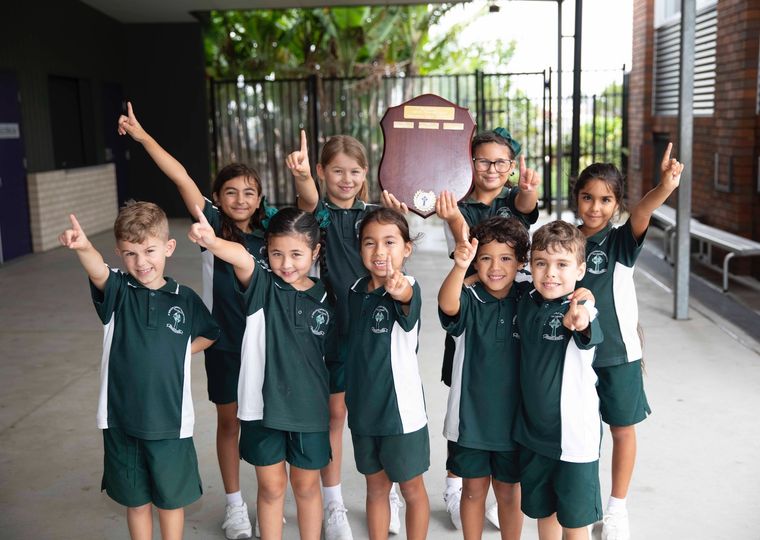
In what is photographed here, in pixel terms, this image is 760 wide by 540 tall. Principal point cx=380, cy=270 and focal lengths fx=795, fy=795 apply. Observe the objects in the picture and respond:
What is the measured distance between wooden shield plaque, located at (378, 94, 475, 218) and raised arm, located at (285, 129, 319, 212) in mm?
305

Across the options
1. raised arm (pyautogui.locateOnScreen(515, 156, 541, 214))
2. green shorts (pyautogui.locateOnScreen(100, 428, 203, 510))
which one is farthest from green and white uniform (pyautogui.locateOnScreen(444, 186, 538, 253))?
green shorts (pyautogui.locateOnScreen(100, 428, 203, 510))

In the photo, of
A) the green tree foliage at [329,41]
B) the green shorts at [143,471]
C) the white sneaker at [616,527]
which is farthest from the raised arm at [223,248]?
the green tree foliage at [329,41]

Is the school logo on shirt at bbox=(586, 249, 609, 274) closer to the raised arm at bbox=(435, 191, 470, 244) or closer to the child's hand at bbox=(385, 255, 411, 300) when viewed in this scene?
the raised arm at bbox=(435, 191, 470, 244)

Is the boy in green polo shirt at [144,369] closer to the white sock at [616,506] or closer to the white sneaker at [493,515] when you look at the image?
the white sneaker at [493,515]

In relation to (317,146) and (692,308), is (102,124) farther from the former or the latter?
(692,308)

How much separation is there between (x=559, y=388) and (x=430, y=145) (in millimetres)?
805

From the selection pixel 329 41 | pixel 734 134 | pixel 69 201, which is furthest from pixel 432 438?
pixel 329 41

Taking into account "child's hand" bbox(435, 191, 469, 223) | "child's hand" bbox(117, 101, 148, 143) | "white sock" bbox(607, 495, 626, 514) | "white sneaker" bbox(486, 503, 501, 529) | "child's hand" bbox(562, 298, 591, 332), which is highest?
"child's hand" bbox(117, 101, 148, 143)

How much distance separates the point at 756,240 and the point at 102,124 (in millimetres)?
8605

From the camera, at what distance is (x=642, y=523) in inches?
112

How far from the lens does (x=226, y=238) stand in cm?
271

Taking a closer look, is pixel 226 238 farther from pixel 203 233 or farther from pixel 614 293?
pixel 614 293

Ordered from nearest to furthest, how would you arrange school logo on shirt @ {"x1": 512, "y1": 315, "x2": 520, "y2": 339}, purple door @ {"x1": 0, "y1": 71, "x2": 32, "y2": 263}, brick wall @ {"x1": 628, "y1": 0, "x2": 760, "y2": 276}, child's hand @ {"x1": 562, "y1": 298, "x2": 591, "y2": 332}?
child's hand @ {"x1": 562, "y1": 298, "x2": 591, "y2": 332}, school logo on shirt @ {"x1": 512, "y1": 315, "x2": 520, "y2": 339}, brick wall @ {"x1": 628, "y1": 0, "x2": 760, "y2": 276}, purple door @ {"x1": 0, "y1": 71, "x2": 32, "y2": 263}

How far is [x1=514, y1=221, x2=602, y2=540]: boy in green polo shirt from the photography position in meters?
2.21
